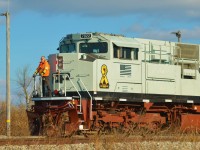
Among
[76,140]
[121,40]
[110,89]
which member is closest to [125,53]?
[121,40]

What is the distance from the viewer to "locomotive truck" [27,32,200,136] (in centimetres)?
1622

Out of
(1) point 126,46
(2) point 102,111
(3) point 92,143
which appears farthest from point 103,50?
(3) point 92,143

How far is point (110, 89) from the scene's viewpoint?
56.0ft

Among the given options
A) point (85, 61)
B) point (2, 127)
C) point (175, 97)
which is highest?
point (85, 61)

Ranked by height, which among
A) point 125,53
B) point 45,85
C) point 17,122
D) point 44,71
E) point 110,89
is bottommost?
point 17,122

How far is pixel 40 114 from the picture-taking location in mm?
16875

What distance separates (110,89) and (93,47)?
5.81ft

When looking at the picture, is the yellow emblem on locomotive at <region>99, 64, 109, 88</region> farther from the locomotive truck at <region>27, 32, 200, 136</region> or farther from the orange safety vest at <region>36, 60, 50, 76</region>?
the orange safety vest at <region>36, 60, 50, 76</region>

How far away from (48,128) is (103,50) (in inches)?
144

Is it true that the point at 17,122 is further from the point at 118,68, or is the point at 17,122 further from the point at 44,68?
the point at 118,68

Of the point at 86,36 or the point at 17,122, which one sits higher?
the point at 86,36

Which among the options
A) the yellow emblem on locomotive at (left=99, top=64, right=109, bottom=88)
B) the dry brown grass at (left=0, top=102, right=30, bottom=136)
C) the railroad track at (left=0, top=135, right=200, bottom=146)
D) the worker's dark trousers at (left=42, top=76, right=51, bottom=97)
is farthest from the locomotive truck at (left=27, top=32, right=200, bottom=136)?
the dry brown grass at (left=0, top=102, right=30, bottom=136)

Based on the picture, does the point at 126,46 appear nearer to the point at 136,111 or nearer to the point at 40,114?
the point at 136,111

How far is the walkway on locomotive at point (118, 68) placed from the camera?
16.8 m
